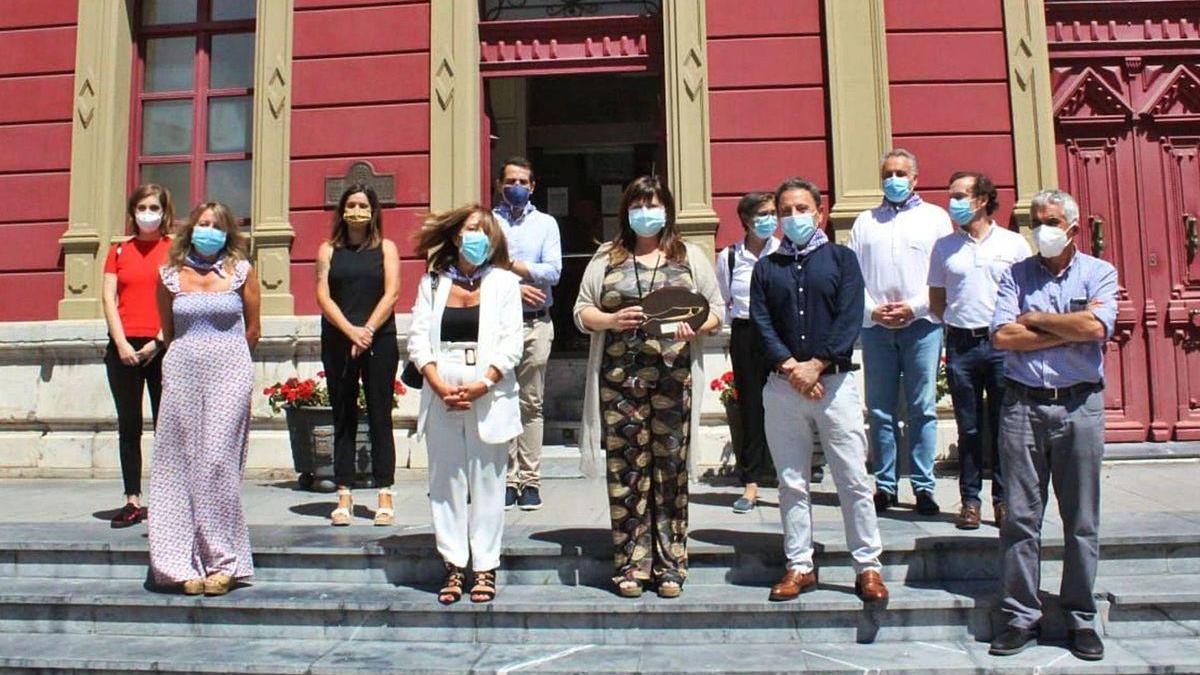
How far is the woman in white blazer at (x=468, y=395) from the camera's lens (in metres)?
4.10

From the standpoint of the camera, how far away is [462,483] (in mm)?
4152

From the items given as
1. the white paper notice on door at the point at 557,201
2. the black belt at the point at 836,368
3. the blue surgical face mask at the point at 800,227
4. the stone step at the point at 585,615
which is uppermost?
the white paper notice on door at the point at 557,201

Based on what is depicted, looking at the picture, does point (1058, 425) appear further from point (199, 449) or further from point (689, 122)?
point (689, 122)

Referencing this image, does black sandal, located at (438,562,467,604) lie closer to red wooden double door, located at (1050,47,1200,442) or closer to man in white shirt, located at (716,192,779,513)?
man in white shirt, located at (716,192,779,513)

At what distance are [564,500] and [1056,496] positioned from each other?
10.3 ft

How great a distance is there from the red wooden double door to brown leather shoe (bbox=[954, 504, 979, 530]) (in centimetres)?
342

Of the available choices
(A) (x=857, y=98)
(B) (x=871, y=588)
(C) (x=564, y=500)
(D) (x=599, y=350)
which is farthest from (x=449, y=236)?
(A) (x=857, y=98)

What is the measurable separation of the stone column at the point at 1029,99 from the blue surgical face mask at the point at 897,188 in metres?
2.66

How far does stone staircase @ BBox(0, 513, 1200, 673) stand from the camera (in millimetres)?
3697

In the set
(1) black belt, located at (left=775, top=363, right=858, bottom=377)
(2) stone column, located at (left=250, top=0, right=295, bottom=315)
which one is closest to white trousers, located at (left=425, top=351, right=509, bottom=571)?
(1) black belt, located at (left=775, top=363, right=858, bottom=377)

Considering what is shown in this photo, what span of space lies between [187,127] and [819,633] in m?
7.49

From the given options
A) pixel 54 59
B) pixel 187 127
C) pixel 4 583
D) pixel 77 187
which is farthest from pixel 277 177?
pixel 4 583

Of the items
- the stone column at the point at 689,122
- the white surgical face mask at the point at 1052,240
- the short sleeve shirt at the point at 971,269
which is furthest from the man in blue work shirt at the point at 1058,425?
the stone column at the point at 689,122

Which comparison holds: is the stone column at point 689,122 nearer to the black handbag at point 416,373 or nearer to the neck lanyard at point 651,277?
the neck lanyard at point 651,277
